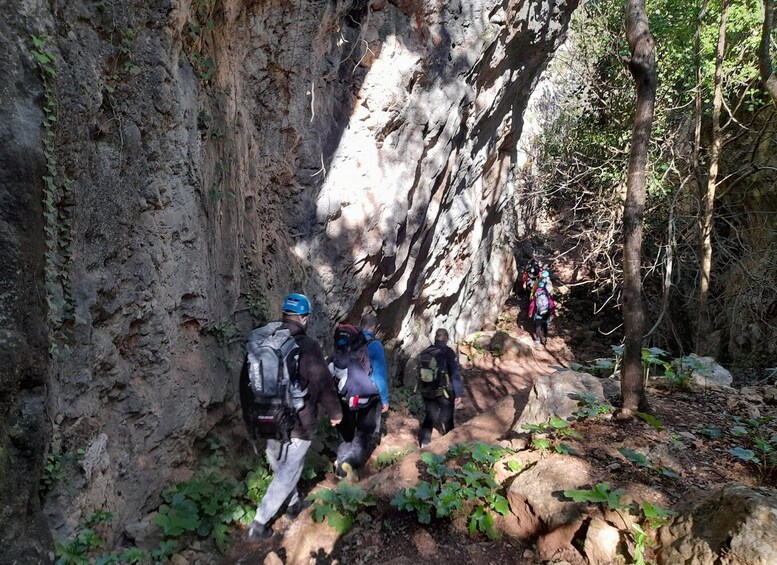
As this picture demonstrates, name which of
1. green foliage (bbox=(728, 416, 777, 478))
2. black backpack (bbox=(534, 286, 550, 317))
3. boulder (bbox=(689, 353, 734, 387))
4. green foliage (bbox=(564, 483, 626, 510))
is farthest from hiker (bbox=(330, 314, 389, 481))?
black backpack (bbox=(534, 286, 550, 317))

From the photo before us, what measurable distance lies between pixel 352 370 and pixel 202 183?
2.40 meters

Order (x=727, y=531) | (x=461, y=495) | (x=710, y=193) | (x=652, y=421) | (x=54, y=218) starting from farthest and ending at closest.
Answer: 1. (x=710, y=193)
2. (x=652, y=421)
3. (x=461, y=495)
4. (x=54, y=218)
5. (x=727, y=531)

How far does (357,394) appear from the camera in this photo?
180 inches

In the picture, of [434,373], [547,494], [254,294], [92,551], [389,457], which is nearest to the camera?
[92,551]

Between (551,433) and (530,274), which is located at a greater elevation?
(530,274)

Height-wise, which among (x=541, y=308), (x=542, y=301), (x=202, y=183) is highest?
(x=202, y=183)

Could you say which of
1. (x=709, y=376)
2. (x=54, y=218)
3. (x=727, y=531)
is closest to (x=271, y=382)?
(x=54, y=218)

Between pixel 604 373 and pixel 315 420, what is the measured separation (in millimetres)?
6138

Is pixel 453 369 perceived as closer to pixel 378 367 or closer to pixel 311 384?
pixel 378 367

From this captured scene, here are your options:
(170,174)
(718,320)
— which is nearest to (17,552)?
(170,174)

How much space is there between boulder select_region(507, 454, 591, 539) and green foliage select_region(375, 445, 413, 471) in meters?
2.19

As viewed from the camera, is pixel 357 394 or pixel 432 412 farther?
pixel 432 412

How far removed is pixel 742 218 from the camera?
35.3 feet

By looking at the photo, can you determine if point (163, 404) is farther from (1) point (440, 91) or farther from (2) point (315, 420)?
(1) point (440, 91)
